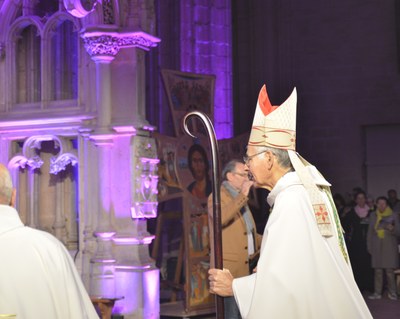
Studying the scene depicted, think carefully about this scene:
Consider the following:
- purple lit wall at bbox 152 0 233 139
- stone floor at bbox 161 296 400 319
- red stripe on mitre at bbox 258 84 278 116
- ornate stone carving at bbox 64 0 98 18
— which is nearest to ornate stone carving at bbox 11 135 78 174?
ornate stone carving at bbox 64 0 98 18

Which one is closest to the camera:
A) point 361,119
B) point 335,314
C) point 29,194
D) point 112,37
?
point 335,314

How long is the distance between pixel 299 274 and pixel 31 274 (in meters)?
1.23

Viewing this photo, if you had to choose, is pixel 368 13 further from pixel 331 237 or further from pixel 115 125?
pixel 331 237

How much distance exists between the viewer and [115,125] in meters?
9.35

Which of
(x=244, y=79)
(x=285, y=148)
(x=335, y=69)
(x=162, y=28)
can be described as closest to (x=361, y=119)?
(x=335, y=69)

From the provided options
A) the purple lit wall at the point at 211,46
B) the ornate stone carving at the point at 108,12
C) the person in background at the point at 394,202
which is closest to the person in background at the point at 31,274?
the ornate stone carving at the point at 108,12

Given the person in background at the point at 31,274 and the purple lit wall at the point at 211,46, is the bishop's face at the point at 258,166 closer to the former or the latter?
the person in background at the point at 31,274

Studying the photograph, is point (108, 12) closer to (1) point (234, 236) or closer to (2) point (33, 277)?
(1) point (234, 236)

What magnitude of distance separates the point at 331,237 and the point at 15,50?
7005 mm

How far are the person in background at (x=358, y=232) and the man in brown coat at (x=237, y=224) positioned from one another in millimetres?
6074

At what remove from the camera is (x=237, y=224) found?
7605 mm

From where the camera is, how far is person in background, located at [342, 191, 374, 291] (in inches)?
530

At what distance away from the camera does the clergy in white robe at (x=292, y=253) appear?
370 cm

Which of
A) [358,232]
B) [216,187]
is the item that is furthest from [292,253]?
[358,232]
